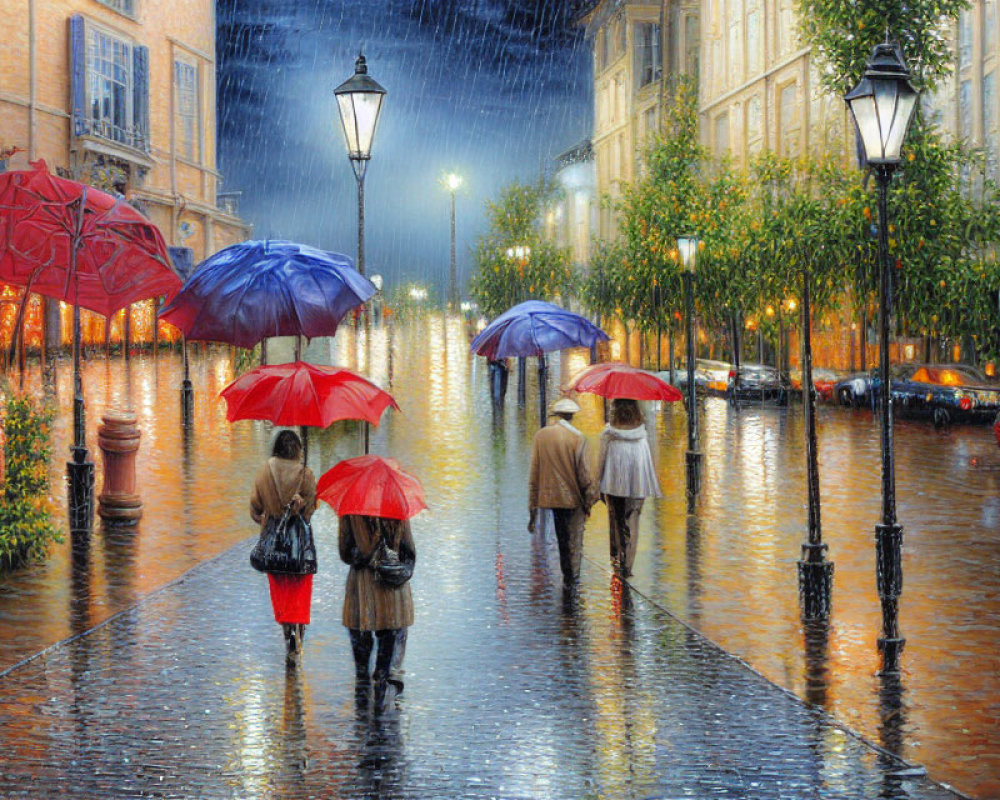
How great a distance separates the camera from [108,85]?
2148 inches

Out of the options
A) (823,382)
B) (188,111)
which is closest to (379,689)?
(823,382)

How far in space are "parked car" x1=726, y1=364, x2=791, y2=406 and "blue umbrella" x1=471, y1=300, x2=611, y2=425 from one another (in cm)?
2378

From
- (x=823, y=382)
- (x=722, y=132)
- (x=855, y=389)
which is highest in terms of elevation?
(x=722, y=132)

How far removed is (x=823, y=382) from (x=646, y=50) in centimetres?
4260

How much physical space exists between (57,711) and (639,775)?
309 centimetres

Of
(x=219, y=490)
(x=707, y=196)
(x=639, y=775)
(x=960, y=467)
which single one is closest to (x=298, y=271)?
(x=639, y=775)

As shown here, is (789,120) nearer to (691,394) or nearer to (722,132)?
(722,132)

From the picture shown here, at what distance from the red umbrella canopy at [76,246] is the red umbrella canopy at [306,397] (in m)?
3.98

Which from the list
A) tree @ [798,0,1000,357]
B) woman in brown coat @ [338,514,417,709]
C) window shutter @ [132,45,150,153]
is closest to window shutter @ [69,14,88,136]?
window shutter @ [132,45,150,153]

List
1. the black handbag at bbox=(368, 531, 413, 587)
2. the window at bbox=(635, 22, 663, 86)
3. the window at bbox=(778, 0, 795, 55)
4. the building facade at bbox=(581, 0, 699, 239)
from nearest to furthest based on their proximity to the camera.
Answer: the black handbag at bbox=(368, 531, 413, 587), the window at bbox=(778, 0, 795, 55), the building facade at bbox=(581, 0, 699, 239), the window at bbox=(635, 22, 663, 86)

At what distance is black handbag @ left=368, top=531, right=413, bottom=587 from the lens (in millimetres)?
7434

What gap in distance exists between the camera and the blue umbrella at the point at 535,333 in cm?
1466

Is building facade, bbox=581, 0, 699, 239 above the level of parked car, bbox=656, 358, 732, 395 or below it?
above

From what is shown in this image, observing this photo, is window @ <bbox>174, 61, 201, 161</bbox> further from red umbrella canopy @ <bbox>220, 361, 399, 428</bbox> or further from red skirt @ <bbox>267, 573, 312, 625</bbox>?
red skirt @ <bbox>267, 573, 312, 625</bbox>
